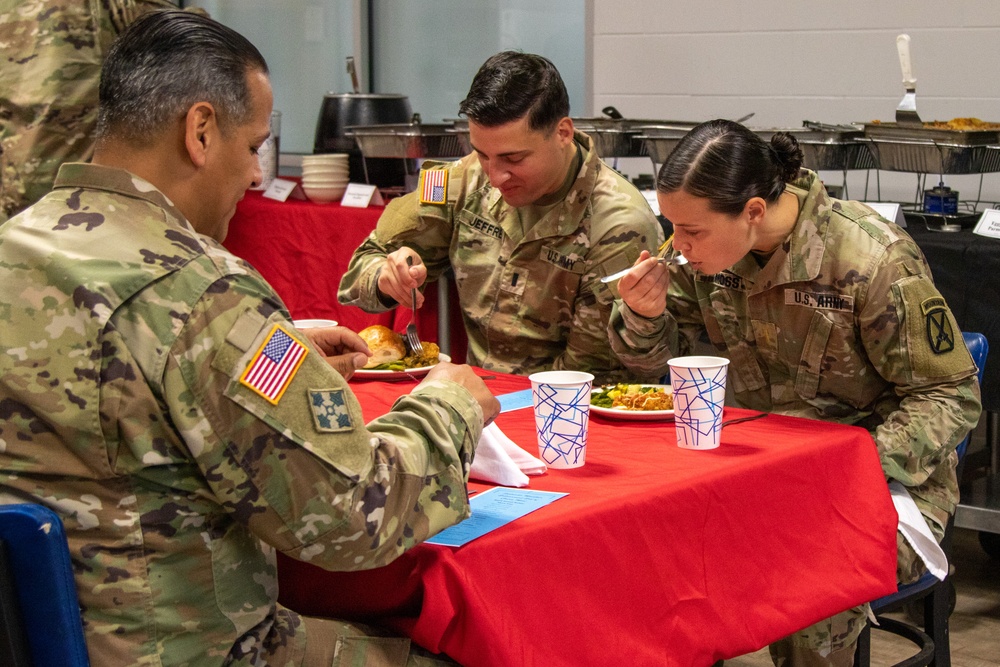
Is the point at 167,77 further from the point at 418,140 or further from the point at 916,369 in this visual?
the point at 418,140

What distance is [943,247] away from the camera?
3.02 metres

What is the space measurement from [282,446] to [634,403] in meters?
0.83

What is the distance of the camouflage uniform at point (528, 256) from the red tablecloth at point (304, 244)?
2.87ft

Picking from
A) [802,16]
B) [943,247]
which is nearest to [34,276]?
[943,247]

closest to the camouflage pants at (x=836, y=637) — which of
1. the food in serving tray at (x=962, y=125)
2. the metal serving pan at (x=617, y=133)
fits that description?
the food in serving tray at (x=962, y=125)

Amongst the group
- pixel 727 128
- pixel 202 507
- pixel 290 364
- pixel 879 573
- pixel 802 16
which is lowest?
pixel 879 573

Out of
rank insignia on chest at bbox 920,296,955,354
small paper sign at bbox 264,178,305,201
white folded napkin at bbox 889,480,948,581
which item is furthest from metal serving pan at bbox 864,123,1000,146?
small paper sign at bbox 264,178,305,201

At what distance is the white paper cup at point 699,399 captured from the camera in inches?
61.6

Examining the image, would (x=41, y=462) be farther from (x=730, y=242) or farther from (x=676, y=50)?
(x=676, y=50)

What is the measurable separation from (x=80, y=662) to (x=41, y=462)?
0.19 metres

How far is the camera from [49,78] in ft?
8.01

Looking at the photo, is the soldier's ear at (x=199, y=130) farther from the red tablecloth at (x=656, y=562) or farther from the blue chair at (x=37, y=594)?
the red tablecloth at (x=656, y=562)

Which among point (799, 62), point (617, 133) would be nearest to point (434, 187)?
point (617, 133)

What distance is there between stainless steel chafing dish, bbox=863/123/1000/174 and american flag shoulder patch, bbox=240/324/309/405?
94.7 inches
